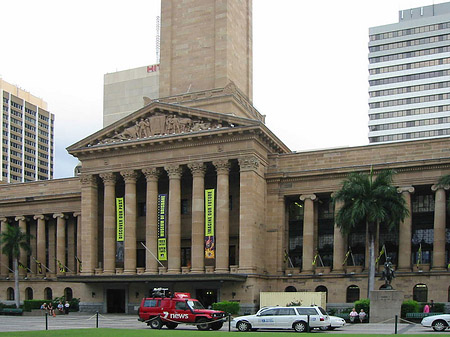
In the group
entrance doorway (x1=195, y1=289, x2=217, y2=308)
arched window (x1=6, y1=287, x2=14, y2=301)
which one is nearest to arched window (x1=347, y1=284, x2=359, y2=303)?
entrance doorway (x1=195, y1=289, x2=217, y2=308)

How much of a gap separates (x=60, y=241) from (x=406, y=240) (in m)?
41.3

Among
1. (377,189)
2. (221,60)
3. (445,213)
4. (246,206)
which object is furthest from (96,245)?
(445,213)

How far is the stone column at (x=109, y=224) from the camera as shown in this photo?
227 feet

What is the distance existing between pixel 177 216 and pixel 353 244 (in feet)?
59.4

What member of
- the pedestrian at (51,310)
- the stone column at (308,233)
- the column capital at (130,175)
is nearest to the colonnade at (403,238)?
the stone column at (308,233)

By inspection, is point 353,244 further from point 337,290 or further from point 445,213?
point 445,213

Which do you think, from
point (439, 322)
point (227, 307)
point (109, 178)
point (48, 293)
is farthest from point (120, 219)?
point (439, 322)

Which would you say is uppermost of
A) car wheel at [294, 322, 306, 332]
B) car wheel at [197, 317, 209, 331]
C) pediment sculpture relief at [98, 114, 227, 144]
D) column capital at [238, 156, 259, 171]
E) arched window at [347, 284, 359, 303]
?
pediment sculpture relief at [98, 114, 227, 144]

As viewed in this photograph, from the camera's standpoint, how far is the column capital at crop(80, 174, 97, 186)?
7194 centimetres

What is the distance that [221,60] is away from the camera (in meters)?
72.9

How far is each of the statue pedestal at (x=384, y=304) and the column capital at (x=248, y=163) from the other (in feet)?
62.8

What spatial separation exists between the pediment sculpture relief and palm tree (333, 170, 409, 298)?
15.3 metres

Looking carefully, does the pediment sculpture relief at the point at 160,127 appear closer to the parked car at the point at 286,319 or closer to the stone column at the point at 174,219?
the stone column at the point at 174,219

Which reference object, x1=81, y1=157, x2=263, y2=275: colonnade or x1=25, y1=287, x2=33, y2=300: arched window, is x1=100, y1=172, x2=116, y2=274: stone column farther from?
x1=25, y1=287, x2=33, y2=300: arched window
